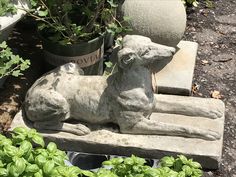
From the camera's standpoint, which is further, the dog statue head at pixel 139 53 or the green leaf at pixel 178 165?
the dog statue head at pixel 139 53

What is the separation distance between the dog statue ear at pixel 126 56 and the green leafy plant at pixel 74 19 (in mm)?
705

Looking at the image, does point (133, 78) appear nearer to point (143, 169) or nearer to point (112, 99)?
point (112, 99)

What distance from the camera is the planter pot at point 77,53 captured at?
4.79 metres

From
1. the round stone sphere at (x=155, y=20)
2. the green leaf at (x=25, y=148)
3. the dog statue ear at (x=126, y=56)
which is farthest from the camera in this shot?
the round stone sphere at (x=155, y=20)

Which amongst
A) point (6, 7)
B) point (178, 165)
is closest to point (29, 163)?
point (178, 165)

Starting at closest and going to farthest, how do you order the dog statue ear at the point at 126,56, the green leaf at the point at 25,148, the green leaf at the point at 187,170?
the green leaf at the point at 25,148 < the green leaf at the point at 187,170 < the dog statue ear at the point at 126,56

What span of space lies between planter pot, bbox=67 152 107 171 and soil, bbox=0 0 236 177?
0.75 metres

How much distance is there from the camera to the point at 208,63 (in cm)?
582

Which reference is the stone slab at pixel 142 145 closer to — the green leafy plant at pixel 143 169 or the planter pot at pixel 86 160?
the planter pot at pixel 86 160

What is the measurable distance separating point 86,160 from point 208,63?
2.20 meters

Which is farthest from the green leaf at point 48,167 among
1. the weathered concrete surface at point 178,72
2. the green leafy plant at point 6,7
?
the weathered concrete surface at point 178,72

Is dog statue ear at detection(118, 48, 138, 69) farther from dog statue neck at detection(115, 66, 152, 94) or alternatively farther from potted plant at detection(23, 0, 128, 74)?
potted plant at detection(23, 0, 128, 74)

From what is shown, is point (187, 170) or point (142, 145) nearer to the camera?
point (187, 170)

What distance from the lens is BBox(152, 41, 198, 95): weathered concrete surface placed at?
16.6ft
